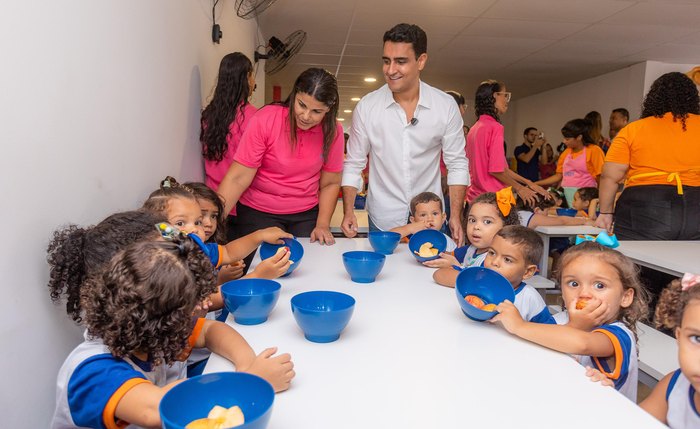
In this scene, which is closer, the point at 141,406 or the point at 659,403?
the point at 141,406

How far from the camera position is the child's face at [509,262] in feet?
4.90

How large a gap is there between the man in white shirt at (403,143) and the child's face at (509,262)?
2.22ft

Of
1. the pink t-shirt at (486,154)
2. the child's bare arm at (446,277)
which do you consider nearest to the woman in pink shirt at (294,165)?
the child's bare arm at (446,277)

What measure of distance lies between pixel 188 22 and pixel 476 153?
1.98 meters

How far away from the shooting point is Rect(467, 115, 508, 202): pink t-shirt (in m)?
3.18

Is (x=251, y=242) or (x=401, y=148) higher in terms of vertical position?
(x=401, y=148)

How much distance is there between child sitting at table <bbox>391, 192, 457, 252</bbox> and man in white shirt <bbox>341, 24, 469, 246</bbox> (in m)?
0.09

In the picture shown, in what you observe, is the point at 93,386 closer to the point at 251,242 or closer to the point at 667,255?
the point at 251,242

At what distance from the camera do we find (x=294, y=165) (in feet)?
6.77

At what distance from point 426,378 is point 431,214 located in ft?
4.63

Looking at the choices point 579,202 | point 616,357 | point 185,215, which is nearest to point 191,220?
point 185,215

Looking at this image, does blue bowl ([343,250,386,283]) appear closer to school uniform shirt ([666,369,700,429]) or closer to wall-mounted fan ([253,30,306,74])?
school uniform shirt ([666,369,700,429])


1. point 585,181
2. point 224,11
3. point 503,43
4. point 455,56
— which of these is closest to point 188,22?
point 224,11

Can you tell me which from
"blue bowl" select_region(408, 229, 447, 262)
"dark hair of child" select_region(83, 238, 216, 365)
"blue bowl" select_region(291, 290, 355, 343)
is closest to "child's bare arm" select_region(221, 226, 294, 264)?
"blue bowl" select_region(408, 229, 447, 262)
